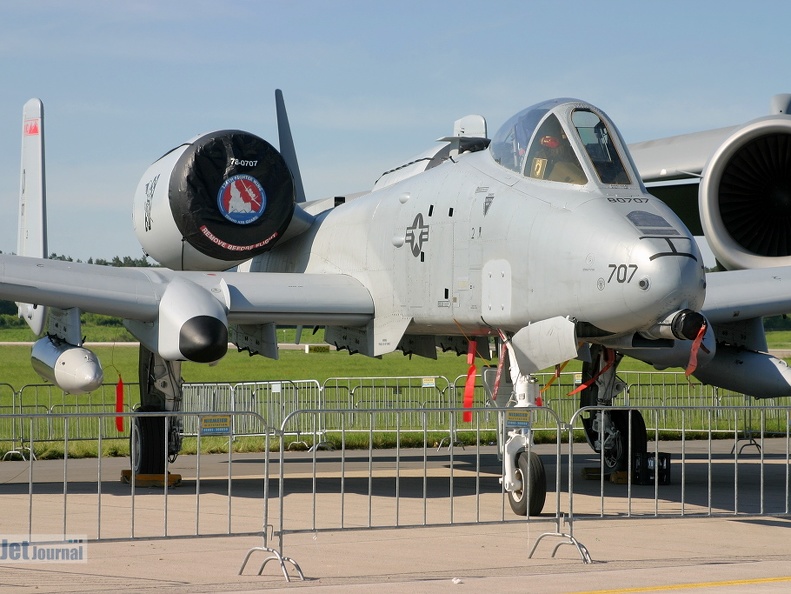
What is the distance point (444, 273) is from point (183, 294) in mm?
2760

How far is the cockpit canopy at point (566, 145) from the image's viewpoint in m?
10.5

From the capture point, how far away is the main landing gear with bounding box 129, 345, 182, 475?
13.5m

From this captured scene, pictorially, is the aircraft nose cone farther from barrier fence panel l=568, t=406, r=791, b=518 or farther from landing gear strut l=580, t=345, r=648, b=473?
landing gear strut l=580, t=345, r=648, b=473

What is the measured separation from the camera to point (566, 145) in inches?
420

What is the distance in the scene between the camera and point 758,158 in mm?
14344

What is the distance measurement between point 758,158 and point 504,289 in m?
5.18

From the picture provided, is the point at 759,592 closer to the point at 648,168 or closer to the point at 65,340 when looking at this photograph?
the point at 65,340

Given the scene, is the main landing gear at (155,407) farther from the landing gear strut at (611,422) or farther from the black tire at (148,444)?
the landing gear strut at (611,422)

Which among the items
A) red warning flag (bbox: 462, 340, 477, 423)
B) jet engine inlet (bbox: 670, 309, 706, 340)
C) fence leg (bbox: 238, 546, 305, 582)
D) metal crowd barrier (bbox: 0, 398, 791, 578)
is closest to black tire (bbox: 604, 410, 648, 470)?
metal crowd barrier (bbox: 0, 398, 791, 578)

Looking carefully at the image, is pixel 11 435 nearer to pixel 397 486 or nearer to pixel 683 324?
pixel 397 486

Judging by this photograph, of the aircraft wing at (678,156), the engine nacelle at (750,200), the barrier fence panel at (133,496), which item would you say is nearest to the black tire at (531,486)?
the barrier fence panel at (133,496)

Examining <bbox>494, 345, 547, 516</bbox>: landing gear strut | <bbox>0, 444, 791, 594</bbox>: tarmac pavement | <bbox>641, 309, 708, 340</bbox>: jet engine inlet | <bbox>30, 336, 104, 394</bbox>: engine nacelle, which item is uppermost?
<bbox>641, 309, 708, 340</bbox>: jet engine inlet

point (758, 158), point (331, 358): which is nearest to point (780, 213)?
point (758, 158)

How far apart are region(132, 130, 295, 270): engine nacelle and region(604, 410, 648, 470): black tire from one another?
487 cm
